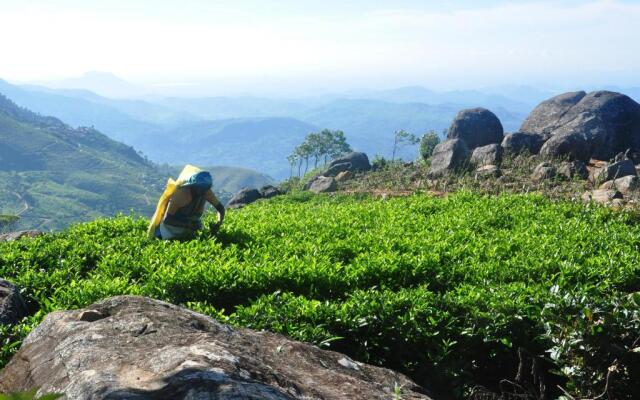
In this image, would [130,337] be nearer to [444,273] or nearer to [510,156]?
[444,273]

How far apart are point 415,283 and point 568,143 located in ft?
50.4

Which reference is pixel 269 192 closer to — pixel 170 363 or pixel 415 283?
pixel 415 283

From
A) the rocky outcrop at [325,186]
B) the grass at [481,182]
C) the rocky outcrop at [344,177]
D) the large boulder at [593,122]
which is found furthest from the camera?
the rocky outcrop at [344,177]

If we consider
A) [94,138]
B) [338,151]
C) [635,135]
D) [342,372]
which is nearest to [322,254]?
[342,372]

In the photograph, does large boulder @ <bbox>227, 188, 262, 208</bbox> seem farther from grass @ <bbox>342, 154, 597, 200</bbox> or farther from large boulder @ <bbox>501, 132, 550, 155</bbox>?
large boulder @ <bbox>501, 132, 550, 155</bbox>

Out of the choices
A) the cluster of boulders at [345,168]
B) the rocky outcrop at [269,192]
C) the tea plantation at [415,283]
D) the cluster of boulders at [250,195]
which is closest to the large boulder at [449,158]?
the cluster of boulders at [345,168]

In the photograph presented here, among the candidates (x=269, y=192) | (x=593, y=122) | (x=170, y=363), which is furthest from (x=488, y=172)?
(x=170, y=363)

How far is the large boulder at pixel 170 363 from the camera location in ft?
9.58

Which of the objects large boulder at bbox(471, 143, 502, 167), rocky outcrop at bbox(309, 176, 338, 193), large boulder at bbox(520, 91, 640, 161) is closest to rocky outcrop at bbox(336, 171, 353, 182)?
rocky outcrop at bbox(309, 176, 338, 193)

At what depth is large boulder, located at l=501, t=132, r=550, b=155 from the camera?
22.0 metres

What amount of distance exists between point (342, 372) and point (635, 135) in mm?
23680

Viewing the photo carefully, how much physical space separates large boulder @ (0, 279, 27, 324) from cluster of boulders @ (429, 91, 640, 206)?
14.8 meters

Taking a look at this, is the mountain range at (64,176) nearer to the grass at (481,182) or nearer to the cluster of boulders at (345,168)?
the cluster of boulders at (345,168)

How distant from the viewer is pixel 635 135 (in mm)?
23531
